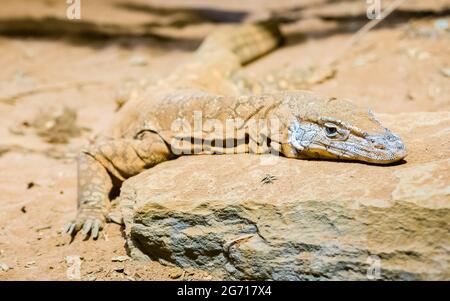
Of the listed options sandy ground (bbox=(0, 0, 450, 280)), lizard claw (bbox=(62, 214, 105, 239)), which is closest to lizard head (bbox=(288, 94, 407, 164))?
sandy ground (bbox=(0, 0, 450, 280))

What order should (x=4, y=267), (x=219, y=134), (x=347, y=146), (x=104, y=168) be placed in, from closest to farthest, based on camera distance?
(x=347, y=146) < (x=4, y=267) < (x=219, y=134) < (x=104, y=168)

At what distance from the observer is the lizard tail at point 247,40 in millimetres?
8125

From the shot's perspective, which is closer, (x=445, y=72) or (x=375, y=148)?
(x=375, y=148)

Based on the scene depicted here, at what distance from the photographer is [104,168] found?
4.86m

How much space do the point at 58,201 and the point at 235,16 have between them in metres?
8.06

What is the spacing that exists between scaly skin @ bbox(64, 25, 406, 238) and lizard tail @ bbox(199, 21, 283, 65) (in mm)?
2523

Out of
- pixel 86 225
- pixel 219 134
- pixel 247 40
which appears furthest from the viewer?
pixel 247 40

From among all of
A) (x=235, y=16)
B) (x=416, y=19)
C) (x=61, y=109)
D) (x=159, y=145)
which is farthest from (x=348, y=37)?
(x=159, y=145)

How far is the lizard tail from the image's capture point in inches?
320

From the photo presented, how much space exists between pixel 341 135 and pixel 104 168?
7.52ft

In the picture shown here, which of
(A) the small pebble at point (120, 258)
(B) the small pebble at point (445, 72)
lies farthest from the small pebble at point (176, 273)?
(B) the small pebble at point (445, 72)

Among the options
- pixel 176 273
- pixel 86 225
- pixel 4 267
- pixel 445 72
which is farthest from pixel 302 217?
pixel 445 72

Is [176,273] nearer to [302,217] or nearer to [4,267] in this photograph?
[302,217]

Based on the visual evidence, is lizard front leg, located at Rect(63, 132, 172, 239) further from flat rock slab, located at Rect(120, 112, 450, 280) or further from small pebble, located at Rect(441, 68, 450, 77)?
small pebble, located at Rect(441, 68, 450, 77)
